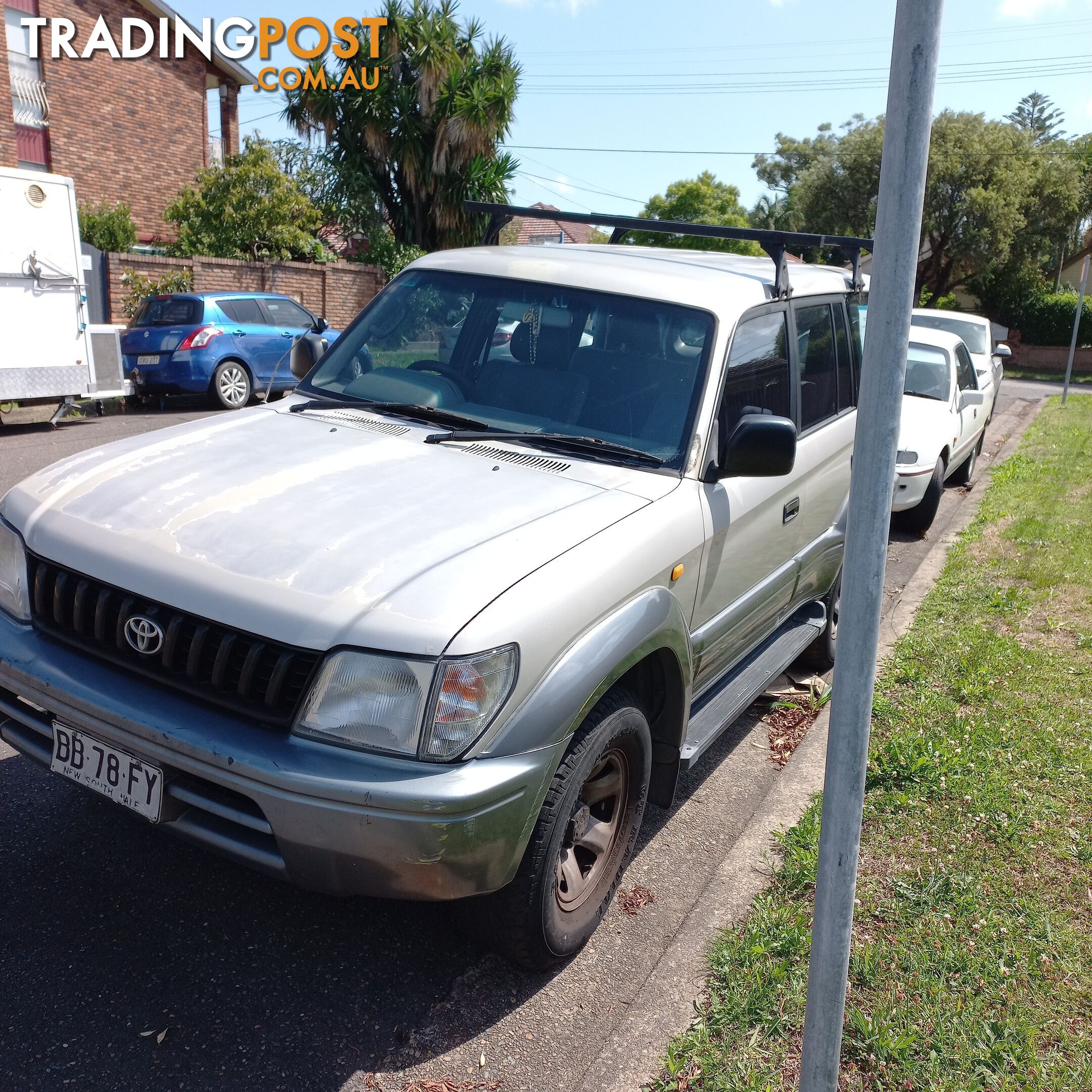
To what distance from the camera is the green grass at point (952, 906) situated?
265cm

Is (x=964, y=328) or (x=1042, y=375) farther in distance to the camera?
(x=1042, y=375)

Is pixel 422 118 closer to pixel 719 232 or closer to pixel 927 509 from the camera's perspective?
pixel 927 509

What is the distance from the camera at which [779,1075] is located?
2580mm

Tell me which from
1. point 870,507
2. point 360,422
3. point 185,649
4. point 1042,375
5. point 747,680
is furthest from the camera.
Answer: point 1042,375

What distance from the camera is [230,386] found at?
14727 millimetres

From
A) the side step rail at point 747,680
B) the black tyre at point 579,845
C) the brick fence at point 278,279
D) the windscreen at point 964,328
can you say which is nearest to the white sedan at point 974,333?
the windscreen at point 964,328

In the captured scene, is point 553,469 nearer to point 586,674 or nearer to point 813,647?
point 586,674

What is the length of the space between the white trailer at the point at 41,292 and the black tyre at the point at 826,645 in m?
10.1

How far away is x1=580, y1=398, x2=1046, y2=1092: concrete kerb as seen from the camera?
267 centimetres

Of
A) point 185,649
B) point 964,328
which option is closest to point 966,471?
point 964,328

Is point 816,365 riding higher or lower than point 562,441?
higher

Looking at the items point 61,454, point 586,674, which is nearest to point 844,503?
point 586,674

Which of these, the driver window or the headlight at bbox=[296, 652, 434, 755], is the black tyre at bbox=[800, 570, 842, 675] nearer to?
the headlight at bbox=[296, 652, 434, 755]

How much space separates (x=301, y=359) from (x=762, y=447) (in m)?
2.12
